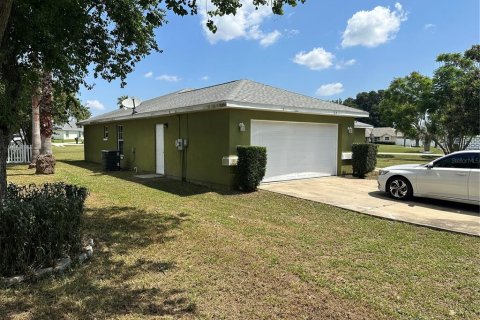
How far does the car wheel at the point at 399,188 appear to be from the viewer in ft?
28.8

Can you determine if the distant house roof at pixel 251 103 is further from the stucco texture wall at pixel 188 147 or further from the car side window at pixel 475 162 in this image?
the car side window at pixel 475 162

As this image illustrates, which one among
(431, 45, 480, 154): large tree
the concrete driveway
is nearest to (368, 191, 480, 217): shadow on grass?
the concrete driveway

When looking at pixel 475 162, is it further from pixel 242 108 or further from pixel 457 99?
pixel 457 99

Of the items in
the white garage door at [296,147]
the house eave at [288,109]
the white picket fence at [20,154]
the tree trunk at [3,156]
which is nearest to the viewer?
the tree trunk at [3,156]

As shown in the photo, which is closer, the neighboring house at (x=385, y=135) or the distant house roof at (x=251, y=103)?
the distant house roof at (x=251, y=103)

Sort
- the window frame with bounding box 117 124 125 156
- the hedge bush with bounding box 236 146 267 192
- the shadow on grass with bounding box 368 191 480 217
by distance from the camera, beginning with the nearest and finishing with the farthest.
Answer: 1. the shadow on grass with bounding box 368 191 480 217
2. the hedge bush with bounding box 236 146 267 192
3. the window frame with bounding box 117 124 125 156

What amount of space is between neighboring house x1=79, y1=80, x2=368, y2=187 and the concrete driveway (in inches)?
48.5

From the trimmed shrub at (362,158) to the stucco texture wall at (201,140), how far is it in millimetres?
582

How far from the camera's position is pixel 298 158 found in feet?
40.6

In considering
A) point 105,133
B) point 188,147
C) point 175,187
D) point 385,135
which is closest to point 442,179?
point 175,187

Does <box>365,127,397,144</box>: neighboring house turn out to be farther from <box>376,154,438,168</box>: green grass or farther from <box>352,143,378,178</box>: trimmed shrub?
<box>352,143,378,178</box>: trimmed shrub

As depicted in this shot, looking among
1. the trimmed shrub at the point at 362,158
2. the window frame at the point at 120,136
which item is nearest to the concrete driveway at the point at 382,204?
the trimmed shrub at the point at 362,158

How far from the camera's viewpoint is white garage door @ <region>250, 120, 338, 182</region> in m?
11.4

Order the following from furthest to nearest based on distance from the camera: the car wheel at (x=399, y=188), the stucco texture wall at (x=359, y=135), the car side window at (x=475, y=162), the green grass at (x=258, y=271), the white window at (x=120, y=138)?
the white window at (x=120, y=138), the stucco texture wall at (x=359, y=135), the car wheel at (x=399, y=188), the car side window at (x=475, y=162), the green grass at (x=258, y=271)
